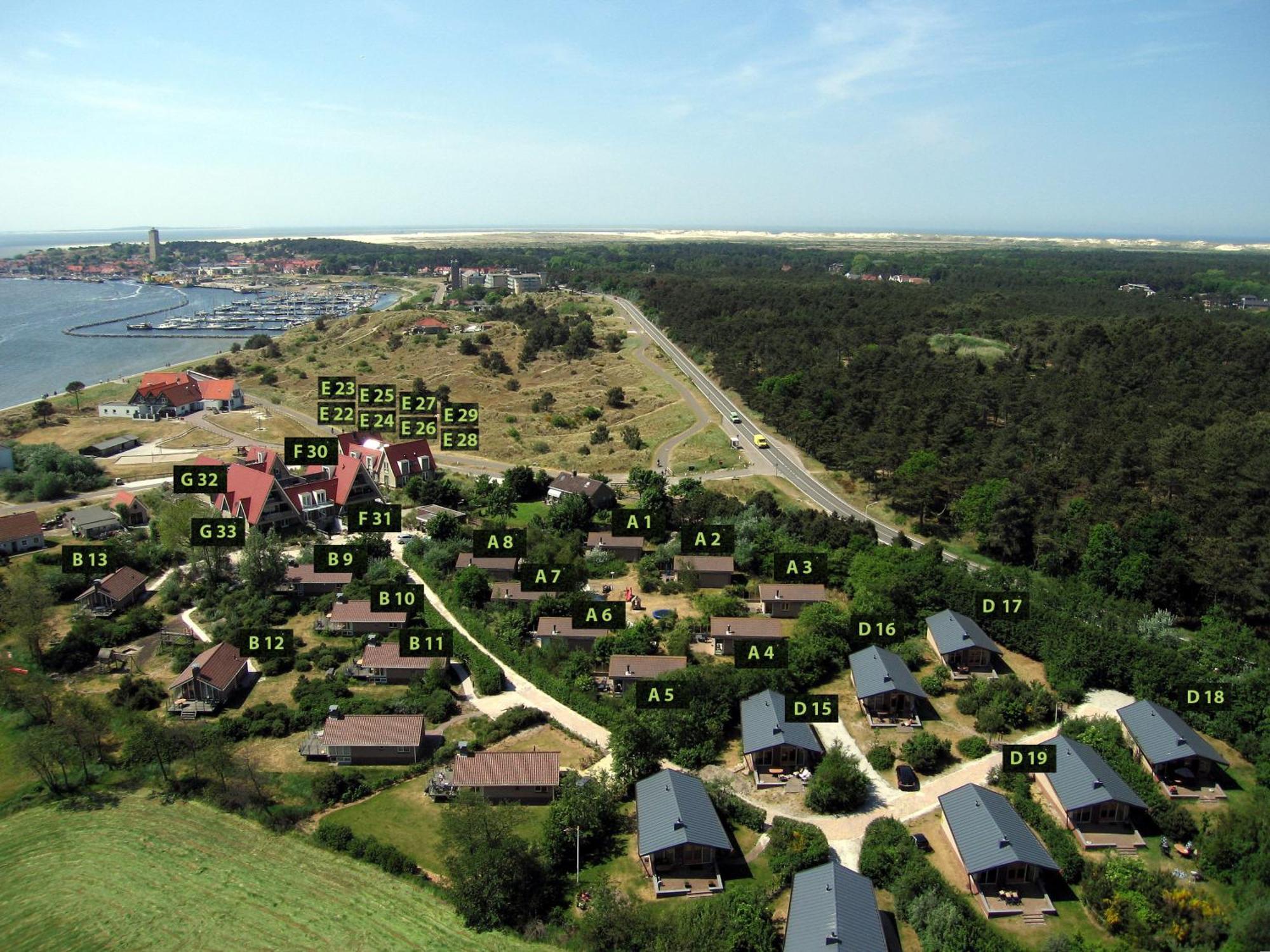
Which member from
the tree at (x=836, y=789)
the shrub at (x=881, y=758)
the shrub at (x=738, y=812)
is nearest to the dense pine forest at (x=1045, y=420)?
the shrub at (x=881, y=758)

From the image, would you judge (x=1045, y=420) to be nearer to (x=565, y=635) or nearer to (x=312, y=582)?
(x=565, y=635)

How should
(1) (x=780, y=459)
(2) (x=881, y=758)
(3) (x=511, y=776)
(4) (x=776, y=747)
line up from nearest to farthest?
(3) (x=511, y=776), (4) (x=776, y=747), (2) (x=881, y=758), (1) (x=780, y=459)

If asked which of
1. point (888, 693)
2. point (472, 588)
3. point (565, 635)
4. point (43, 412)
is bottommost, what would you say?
point (888, 693)

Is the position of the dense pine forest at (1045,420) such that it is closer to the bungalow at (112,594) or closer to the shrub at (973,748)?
the shrub at (973,748)

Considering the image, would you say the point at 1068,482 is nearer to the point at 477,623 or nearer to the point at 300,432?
the point at 477,623

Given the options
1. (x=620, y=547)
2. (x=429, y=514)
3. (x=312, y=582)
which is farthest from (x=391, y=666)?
(x=429, y=514)

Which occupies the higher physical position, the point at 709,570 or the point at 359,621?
the point at 709,570
